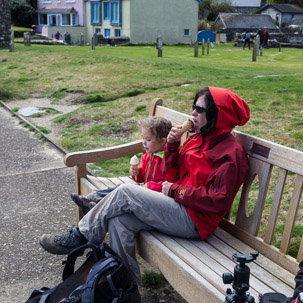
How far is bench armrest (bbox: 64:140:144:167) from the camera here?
4176 mm

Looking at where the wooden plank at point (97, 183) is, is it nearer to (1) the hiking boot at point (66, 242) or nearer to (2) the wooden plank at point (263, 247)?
(1) the hiking boot at point (66, 242)

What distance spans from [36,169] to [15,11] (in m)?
54.2

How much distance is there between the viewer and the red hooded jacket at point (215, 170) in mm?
3055

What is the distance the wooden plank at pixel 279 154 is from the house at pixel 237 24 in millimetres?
50308

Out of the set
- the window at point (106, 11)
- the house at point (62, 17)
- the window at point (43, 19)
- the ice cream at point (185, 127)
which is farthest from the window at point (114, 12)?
the ice cream at point (185, 127)

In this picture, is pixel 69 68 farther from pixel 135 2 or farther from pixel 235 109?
pixel 135 2

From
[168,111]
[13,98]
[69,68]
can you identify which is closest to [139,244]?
[168,111]

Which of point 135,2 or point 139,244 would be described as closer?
point 139,244

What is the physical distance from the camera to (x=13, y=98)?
12.0m

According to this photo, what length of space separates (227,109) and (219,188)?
0.56 metres

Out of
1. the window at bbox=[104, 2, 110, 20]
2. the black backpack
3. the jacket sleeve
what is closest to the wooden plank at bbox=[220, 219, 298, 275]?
the jacket sleeve

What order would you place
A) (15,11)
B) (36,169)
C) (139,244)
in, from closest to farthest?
(139,244) < (36,169) < (15,11)

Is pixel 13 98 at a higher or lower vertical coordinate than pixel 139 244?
lower

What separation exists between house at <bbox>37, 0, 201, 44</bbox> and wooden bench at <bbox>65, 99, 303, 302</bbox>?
39378 millimetres
